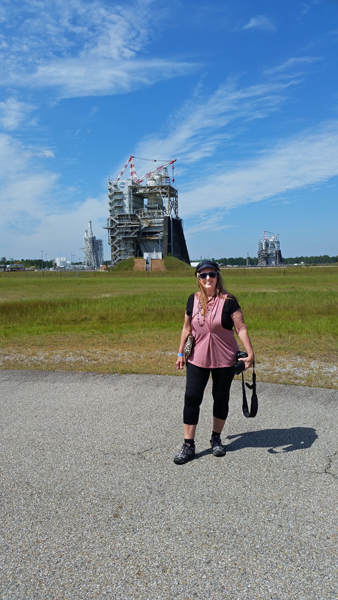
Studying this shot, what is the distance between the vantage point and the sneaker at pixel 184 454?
14.8 feet

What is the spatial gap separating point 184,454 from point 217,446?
431 mm

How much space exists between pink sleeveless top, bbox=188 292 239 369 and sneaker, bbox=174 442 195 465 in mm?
943

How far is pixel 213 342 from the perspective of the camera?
455 cm

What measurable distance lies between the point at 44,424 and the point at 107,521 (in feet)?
8.18

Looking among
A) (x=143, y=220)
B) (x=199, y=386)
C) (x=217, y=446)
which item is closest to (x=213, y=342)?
(x=199, y=386)

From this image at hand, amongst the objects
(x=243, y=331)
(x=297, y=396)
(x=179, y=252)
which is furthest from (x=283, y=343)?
(x=179, y=252)

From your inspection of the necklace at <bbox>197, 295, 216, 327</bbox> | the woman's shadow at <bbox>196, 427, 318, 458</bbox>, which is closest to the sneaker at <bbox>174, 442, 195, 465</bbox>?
the woman's shadow at <bbox>196, 427, 318, 458</bbox>

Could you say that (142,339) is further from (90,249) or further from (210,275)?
(90,249)

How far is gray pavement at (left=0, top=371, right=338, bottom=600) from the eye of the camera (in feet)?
9.41

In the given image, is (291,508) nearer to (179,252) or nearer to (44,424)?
(44,424)

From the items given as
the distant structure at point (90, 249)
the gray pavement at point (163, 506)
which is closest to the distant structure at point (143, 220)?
the distant structure at point (90, 249)

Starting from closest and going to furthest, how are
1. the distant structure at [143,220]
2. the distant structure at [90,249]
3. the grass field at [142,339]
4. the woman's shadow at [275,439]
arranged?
1. the woman's shadow at [275,439]
2. the grass field at [142,339]
3. the distant structure at [143,220]
4. the distant structure at [90,249]

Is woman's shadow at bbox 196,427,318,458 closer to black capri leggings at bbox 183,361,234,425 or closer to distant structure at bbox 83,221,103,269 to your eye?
black capri leggings at bbox 183,361,234,425

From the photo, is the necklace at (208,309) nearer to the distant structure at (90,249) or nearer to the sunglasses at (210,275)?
the sunglasses at (210,275)
